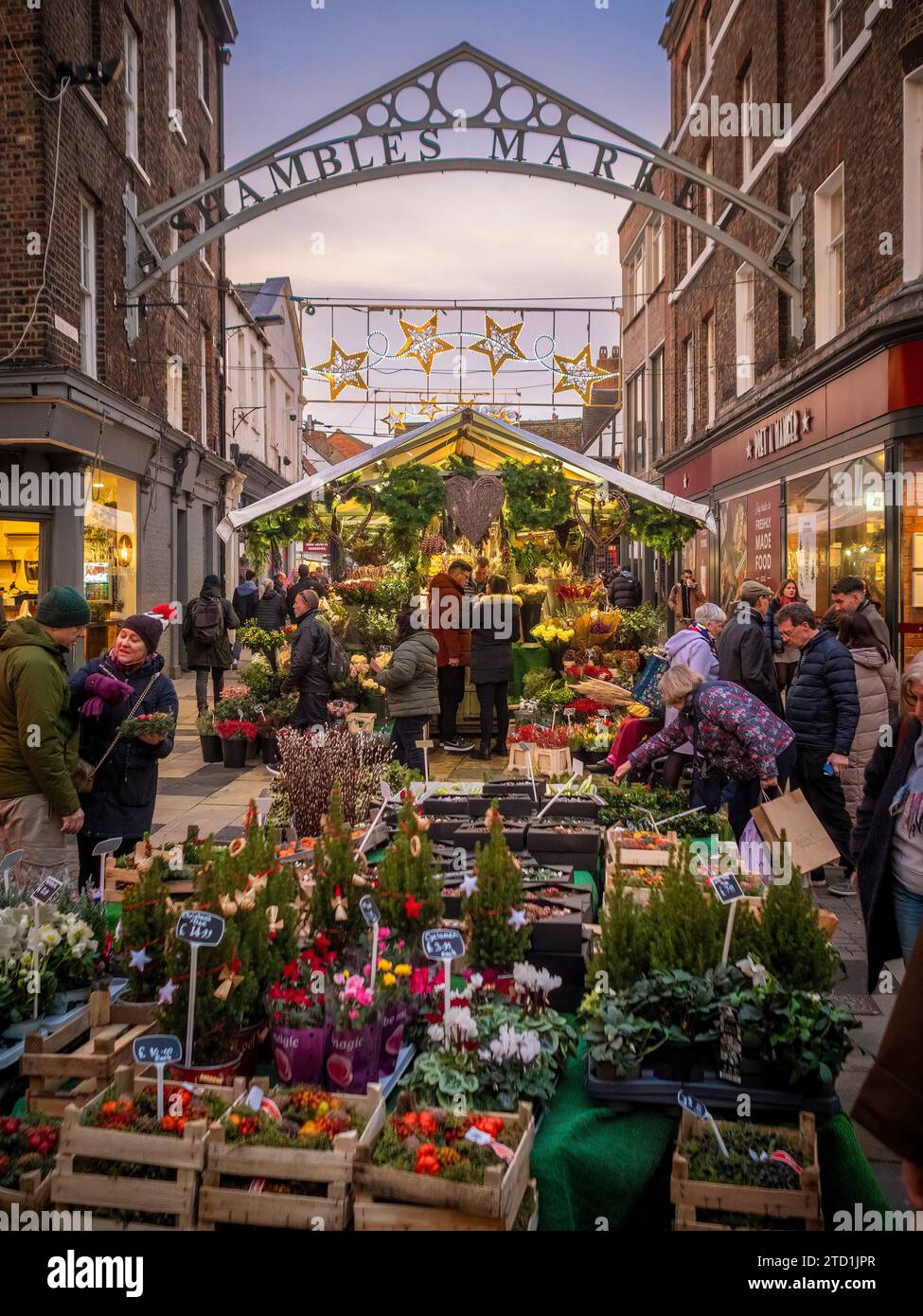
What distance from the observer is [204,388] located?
22484 millimetres

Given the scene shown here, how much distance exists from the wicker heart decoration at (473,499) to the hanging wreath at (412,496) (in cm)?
23

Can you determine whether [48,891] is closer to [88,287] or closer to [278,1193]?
[278,1193]

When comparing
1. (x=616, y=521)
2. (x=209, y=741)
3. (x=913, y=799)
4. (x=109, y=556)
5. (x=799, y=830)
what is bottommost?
(x=209, y=741)

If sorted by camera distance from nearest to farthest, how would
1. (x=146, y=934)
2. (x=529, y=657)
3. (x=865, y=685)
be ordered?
(x=146, y=934) → (x=865, y=685) → (x=529, y=657)

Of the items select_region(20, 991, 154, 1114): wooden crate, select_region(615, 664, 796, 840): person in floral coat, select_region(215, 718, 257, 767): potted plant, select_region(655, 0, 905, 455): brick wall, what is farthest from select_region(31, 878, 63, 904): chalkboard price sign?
select_region(655, 0, 905, 455): brick wall

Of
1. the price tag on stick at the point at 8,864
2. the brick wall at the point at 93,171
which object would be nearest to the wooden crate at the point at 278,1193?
the price tag on stick at the point at 8,864

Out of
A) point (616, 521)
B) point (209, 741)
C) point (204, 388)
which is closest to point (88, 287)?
point (209, 741)

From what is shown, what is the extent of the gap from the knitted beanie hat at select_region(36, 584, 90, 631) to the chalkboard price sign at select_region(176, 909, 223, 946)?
2.39 m

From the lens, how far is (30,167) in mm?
12508

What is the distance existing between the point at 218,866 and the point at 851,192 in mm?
12264

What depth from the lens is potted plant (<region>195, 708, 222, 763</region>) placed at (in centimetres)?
1131

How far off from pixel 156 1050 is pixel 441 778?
23.6 feet
